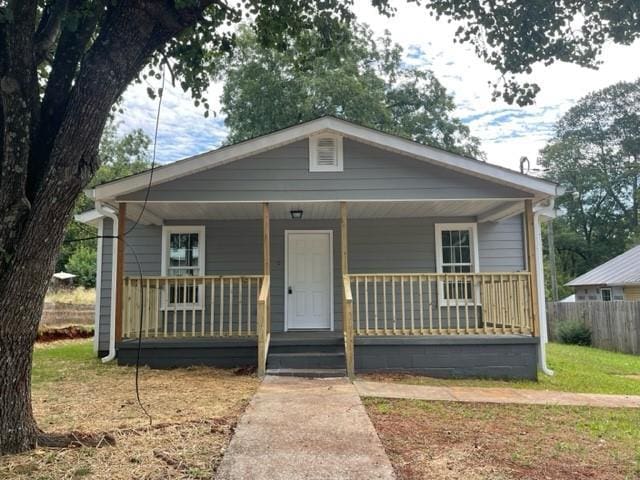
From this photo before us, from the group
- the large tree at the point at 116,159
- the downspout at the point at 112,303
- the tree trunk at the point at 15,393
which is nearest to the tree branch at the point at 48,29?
the tree trunk at the point at 15,393

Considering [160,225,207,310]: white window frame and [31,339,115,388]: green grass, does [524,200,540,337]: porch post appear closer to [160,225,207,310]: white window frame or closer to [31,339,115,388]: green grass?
[160,225,207,310]: white window frame

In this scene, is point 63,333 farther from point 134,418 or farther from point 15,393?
point 15,393

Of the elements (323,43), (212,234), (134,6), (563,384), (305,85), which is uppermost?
(305,85)

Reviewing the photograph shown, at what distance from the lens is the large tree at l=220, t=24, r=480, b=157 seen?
19.7 m

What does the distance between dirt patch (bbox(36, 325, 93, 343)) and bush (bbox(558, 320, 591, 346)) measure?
15722 millimetres

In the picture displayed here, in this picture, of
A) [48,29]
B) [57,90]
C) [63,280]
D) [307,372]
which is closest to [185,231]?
[307,372]

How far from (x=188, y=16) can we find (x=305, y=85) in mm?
16056

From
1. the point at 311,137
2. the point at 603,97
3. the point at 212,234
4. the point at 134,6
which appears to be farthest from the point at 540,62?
the point at 603,97

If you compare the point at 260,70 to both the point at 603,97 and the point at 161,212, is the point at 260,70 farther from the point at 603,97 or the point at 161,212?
the point at 603,97

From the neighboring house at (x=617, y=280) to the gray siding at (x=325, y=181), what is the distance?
14.8 meters

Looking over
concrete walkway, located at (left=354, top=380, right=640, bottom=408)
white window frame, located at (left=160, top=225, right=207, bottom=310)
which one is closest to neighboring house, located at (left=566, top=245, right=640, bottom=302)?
concrete walkway, located at (left=354, top=380, right=640, bottom=408)

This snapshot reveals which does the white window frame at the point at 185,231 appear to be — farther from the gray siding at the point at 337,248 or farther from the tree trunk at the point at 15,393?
the tree trunk at the point at 15,393

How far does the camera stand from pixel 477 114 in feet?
88.6

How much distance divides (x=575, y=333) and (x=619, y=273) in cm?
579
